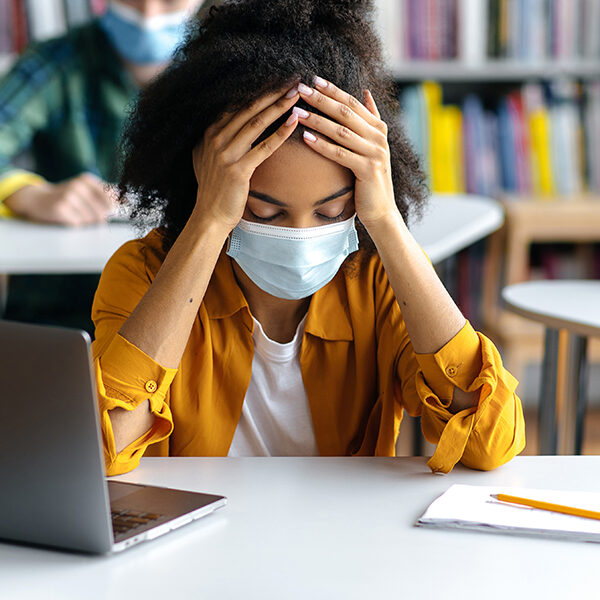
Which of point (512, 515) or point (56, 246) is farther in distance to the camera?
point (56, 246)

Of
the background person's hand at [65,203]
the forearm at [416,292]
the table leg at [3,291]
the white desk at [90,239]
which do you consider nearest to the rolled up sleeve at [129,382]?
the forearm at [416,292]

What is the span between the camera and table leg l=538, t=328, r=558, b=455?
5.94 ft

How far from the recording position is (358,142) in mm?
1069

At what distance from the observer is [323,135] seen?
1072 millimetres

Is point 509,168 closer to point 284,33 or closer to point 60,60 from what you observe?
point 60,60

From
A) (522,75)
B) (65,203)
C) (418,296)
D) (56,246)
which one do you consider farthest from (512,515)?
(522,75)

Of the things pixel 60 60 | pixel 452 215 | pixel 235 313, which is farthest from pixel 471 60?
pixel 235 313

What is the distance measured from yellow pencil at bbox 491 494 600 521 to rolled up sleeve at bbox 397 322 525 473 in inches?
4.2

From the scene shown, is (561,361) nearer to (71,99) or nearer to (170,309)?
(170,309)

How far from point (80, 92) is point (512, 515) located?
6.09 ft

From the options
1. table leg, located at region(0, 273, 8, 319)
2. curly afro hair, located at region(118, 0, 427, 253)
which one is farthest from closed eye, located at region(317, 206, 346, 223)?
table leg, located at region(0, 273, 8, 319)

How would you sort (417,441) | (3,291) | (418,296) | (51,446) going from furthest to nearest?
1. (3,291)
2. (417,441)
3. (418,296)
4. (51,446)

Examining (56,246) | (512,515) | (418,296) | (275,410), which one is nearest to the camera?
(512,515)

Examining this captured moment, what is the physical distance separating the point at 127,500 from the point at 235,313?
0.39 m
